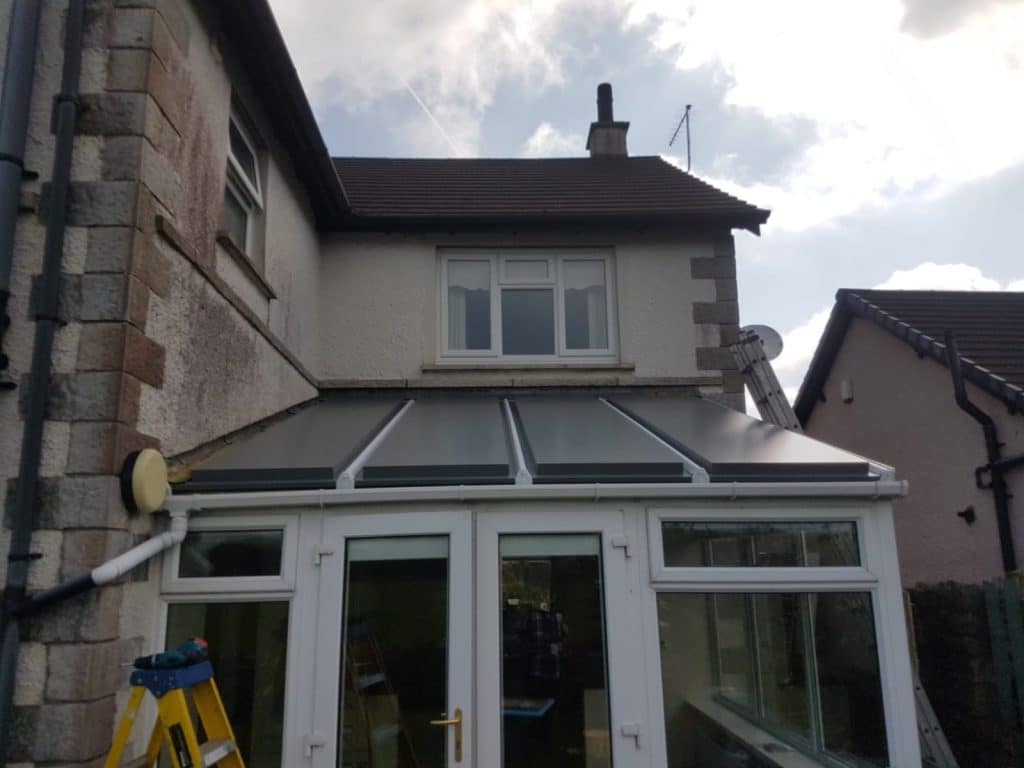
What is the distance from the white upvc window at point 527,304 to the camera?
8414 mm

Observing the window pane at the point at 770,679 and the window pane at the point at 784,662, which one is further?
the window pane at the point at 784,662

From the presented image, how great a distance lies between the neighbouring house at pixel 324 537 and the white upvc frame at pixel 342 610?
1cm

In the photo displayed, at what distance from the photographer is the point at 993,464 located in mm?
9281

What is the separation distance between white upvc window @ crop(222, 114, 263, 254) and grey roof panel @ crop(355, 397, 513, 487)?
2089mm

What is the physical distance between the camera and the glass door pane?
4500mm

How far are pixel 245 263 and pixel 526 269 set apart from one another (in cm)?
348

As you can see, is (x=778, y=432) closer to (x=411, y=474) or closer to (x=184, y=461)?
(x=411, y=474)

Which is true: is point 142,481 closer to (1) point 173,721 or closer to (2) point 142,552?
(2) point 142,552

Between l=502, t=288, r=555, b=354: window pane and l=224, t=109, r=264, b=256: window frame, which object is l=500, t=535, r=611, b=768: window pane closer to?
l=224, t=109, r=264, b=256: window frame

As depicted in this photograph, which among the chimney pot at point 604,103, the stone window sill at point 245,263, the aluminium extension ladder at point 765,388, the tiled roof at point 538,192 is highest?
the chimney pot at point 604,103

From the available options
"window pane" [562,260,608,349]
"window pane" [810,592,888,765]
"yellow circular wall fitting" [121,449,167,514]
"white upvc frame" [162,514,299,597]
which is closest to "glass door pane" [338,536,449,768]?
"white upvc frame" [162,514,299,597]

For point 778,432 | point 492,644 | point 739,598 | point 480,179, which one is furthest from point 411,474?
point 480,179

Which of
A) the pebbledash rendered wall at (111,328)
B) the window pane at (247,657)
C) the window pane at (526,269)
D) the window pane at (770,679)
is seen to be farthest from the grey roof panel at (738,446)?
the pebbledash rendered wall at (111,328)

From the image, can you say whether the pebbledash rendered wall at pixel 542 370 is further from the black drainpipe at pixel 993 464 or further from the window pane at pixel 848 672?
the black drainpipe at pixel 993 464
